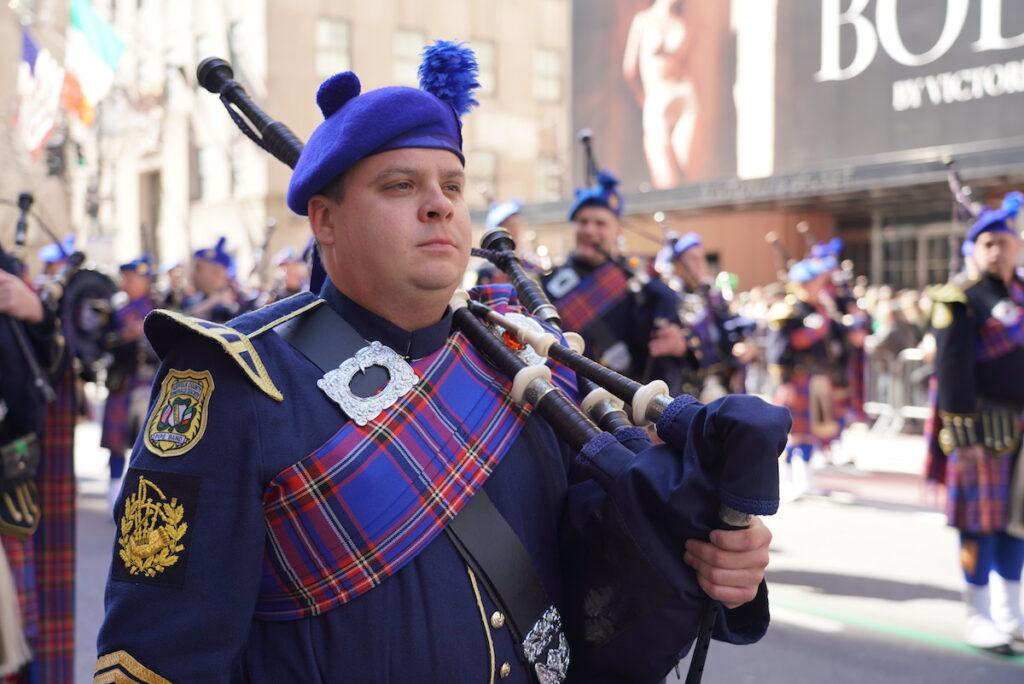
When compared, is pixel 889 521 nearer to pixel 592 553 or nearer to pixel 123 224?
pixel 592 553

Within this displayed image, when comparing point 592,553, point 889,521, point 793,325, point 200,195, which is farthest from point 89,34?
point 200,195

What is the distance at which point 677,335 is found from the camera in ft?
19.8

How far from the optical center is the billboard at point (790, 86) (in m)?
14.7

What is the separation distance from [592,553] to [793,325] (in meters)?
8.48

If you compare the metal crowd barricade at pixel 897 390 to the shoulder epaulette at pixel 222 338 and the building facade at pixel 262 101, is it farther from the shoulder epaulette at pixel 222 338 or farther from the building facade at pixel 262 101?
the building facade at pixel 262 101

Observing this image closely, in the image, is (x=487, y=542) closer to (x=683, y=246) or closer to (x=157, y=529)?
(x=157, y=529)

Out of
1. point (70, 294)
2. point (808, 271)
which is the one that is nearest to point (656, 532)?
point (70, 294)

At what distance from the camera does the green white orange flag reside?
10266mm

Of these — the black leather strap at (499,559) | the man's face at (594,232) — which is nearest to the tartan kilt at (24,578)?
the black leather strap at (499,559)

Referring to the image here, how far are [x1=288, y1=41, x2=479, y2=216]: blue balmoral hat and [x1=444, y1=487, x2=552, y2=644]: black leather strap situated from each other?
0.61 metres

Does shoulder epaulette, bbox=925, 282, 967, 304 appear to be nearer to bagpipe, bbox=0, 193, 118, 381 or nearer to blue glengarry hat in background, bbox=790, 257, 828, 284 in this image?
bagpipe, bbox=0, 193, 118, 381

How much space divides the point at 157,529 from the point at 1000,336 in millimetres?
4602

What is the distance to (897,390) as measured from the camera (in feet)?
42.3

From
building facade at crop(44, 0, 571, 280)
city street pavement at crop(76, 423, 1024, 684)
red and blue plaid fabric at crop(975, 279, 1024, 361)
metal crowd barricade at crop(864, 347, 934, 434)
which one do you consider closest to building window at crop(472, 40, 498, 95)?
building facade at crop(44, 0, 571, 280)
